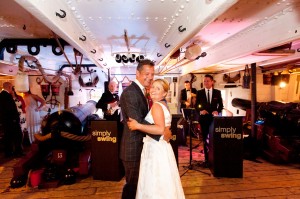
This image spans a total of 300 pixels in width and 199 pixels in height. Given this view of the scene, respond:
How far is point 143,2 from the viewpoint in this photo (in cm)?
241

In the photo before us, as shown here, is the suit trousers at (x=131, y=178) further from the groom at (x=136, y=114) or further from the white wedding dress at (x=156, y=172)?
the white wedding dress at (x=156, y=172)

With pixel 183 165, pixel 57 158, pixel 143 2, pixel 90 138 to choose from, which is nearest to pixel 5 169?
pixel 57 158

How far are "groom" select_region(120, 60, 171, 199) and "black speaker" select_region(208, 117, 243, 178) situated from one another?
2076mm

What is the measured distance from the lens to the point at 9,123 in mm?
5707

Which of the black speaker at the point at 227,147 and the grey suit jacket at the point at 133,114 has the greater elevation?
the grey suit jacket at the point at 133,114

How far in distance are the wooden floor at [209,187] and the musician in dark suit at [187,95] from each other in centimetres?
355

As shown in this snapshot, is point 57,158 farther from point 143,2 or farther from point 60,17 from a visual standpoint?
point 143,2

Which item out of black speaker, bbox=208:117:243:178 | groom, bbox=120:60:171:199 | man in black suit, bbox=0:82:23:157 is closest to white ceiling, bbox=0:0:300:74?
groom, bbox=120:60:171:199

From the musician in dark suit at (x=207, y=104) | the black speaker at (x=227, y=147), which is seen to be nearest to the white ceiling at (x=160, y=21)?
the musician in dark suit at (x=207, y=104)

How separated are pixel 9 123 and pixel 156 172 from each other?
5248 mm

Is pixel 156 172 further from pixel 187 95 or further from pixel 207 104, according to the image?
pixel 187 95

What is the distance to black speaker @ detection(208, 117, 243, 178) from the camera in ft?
13.3

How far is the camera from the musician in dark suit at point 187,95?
7.81 meters

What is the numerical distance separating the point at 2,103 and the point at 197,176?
529 cm
